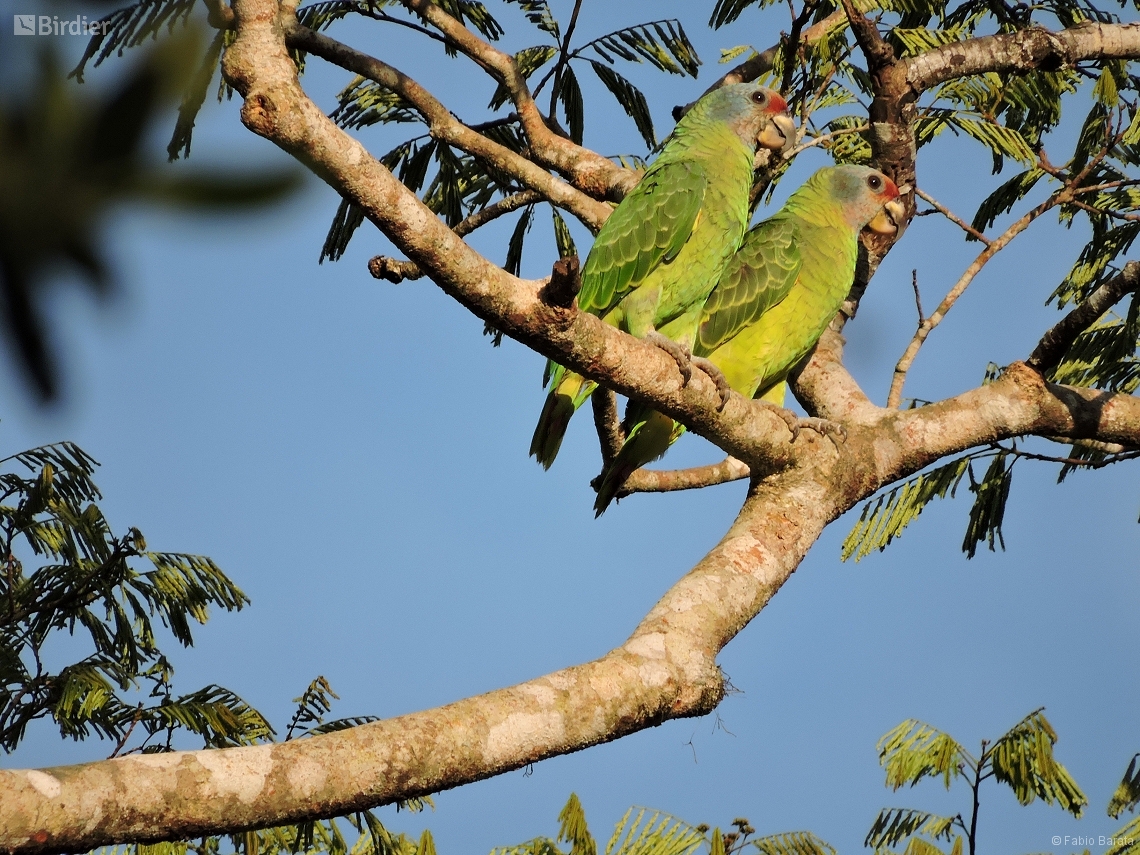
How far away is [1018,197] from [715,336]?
217 cm

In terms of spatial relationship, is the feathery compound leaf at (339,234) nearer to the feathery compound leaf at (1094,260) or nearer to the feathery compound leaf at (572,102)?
the feathery compound leaf at (572,102)

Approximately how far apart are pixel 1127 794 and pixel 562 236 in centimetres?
439

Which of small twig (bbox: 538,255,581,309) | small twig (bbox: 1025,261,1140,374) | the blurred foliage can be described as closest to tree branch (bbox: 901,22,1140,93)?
small twig (bbox: 1025,261,1140,374)

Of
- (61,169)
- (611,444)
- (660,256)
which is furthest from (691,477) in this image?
(61,169)

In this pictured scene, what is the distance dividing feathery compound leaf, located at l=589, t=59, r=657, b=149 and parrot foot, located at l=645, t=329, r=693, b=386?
2353mm

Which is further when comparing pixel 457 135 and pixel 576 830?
pixel 457 135

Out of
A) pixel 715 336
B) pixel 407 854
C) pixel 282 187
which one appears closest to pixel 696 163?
pixel 715 336

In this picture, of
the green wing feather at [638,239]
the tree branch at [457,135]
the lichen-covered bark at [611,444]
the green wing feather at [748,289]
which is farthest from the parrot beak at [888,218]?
the tree branch at [457,135]

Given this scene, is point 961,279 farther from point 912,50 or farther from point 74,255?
point 74,255

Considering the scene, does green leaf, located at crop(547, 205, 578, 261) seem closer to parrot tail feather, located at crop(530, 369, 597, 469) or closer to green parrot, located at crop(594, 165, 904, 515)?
green parrot, located at crop(594, 165, 904, 515)

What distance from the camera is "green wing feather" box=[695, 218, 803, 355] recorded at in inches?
186

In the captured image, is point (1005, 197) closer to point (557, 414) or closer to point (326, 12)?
point (557, 414)

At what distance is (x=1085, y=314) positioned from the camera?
3.96 m

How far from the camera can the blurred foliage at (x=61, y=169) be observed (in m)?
0.51
